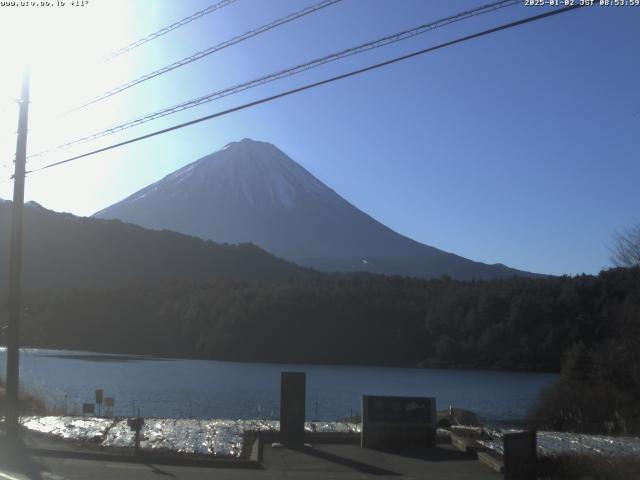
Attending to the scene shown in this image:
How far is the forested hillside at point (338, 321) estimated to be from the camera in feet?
170

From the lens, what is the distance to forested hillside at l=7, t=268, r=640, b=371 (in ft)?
170

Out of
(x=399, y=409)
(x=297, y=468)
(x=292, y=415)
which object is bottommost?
(x=297, y=468)

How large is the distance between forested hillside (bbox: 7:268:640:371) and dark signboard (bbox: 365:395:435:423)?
109ft

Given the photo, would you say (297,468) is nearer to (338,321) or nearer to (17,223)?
(17,223)

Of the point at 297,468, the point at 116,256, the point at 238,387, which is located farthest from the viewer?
the point at 116,256

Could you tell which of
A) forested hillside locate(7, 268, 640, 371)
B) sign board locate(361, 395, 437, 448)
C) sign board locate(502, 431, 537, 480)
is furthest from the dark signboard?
forested hillside locate(7, 268, 640, 371)

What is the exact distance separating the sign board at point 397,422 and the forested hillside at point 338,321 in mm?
33105

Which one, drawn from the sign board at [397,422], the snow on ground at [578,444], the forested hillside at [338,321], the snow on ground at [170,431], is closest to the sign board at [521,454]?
the snow on ground at [578,444]

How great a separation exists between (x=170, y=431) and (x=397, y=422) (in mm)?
4800

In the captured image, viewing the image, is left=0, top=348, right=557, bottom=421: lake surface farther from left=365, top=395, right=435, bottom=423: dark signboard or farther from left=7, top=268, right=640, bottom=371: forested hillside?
left=365, top=395, right=435, bottom=423: dark signboard

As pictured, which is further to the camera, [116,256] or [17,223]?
[116,256]

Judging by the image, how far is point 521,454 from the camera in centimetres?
→ 1284

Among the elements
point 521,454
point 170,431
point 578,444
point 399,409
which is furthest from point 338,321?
point 521,454

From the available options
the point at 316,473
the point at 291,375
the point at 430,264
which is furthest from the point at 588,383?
the point at 430,264
